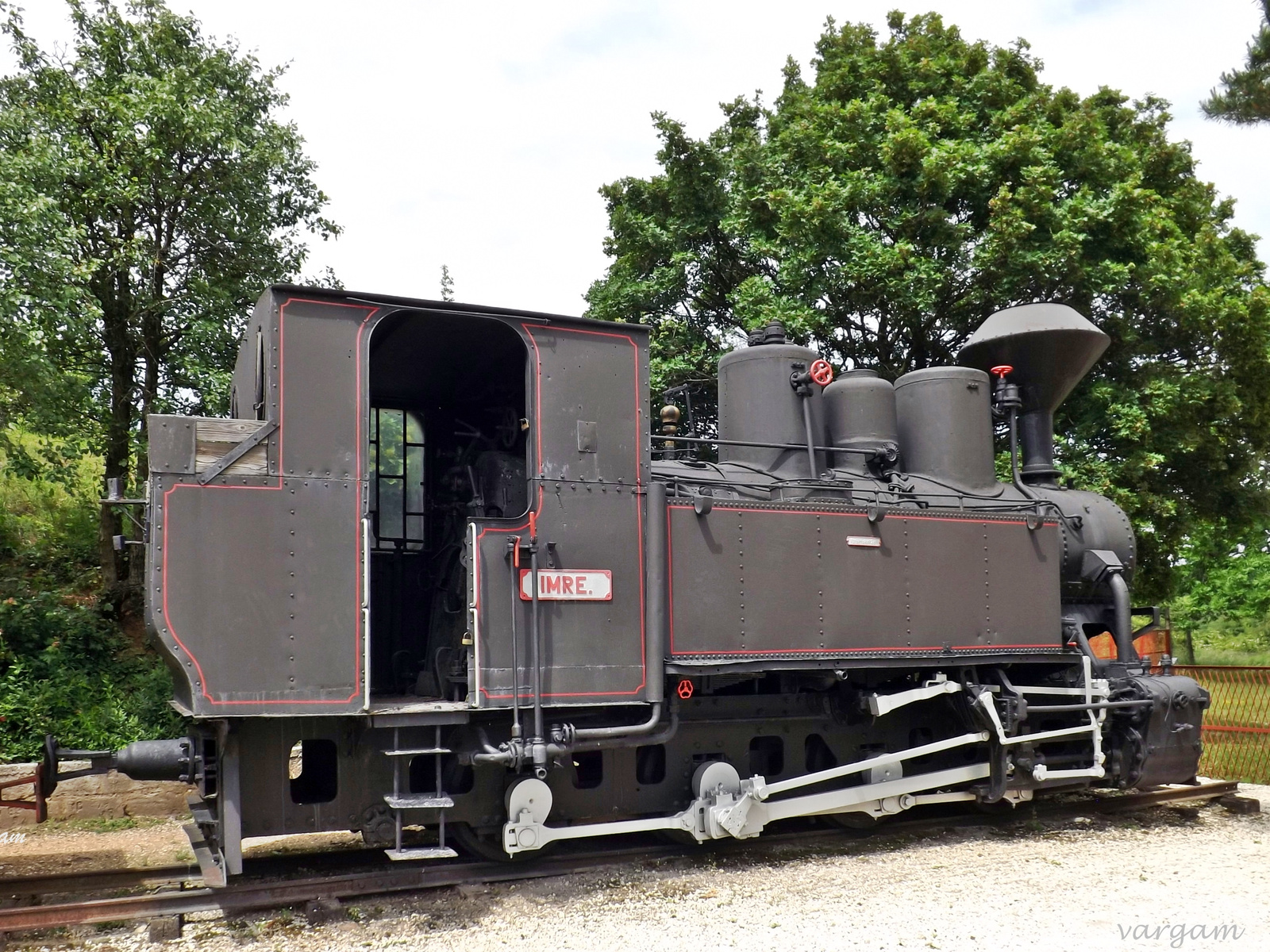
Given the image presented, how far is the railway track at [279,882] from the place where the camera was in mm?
5137

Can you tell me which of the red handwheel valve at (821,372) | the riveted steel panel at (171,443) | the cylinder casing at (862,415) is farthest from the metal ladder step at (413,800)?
the cylinder casing at (862,415)

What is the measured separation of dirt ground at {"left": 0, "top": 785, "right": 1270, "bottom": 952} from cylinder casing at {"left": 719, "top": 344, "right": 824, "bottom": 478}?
9.11 ft

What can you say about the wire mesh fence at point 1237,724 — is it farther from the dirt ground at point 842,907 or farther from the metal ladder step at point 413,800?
the metal ladder step at point 413,800

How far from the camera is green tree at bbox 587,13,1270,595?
12.7 m

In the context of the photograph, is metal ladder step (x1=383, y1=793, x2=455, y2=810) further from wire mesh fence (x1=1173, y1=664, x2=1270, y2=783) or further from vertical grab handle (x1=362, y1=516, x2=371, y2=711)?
wire mesh fence (x1=1173, y1=664, x2=1270, y2=783)

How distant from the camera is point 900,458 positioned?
8516 millimetres

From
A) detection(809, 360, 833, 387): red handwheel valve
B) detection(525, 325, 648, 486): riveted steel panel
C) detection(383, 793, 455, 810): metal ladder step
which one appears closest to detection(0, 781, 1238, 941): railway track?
detection(383, 793, 455, 810): metal ladder step

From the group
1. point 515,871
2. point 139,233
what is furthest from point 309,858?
point 139,233

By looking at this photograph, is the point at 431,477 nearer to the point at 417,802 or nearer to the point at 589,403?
the point at 589,403

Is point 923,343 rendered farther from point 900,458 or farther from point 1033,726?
point 1033,726

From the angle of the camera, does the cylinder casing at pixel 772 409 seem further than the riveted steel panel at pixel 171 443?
Yes

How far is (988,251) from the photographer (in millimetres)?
12523

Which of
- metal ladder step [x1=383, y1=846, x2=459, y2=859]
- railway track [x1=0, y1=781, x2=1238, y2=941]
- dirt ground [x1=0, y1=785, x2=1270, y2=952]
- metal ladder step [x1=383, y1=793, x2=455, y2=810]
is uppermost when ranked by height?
metal ladder step [x1=383, y1=793, x2=455, y2=810]

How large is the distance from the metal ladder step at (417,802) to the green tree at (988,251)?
9.19 metres
